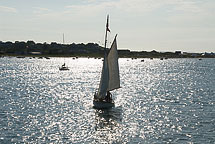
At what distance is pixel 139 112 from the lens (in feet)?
242

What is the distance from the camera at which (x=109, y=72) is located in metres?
73.9

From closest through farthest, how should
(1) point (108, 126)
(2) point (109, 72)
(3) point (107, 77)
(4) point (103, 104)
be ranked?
(1) point (108, 126), (4) point (103, 104), (3) point (107, 77), (2) point (109, 72)

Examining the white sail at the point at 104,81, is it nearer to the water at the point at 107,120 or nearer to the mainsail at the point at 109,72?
the mainsail at the point at 109,72

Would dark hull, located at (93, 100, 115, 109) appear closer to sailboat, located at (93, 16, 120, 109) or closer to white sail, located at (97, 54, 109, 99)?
sailboat, located at (93, 16, 120, 109)

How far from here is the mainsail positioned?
240ft

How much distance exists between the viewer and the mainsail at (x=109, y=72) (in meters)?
73.1

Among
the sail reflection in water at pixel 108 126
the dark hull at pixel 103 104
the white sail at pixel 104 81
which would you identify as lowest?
the sail reflection in water at pixel 108 126

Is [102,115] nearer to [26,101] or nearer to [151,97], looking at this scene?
[26,101]

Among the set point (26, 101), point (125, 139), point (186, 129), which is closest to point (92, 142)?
point (125, 139)

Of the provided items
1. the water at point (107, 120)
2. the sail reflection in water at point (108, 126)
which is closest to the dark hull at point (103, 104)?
the sail reflection in water at point (108, 126)

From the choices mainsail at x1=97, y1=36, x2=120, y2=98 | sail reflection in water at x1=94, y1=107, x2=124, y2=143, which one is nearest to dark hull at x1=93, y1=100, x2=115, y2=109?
sail reflection in water at x1=94, y1=107, x2=124, y2=143

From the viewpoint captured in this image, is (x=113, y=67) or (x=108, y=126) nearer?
(x=108, y=126)

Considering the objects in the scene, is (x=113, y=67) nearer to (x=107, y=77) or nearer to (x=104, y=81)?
(x=107, y=77)

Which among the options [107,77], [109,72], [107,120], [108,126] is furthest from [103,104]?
[108,126]
